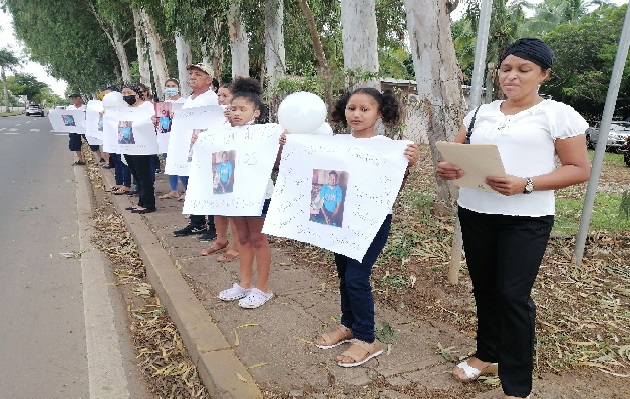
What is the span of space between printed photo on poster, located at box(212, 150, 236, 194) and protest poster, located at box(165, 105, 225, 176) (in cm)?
153

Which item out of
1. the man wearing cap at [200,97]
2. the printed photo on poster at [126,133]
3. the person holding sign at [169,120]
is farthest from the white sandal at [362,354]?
the printed photo on poster at [126,133]

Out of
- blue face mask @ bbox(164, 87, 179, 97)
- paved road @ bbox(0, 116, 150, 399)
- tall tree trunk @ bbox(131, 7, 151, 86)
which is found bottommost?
paved road @ bbox(0, 116, 150, 399)

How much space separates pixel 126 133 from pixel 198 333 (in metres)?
4.01

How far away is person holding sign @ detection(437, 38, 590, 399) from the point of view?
214 centimetres

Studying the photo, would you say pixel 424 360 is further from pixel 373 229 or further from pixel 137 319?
pixel 137 319

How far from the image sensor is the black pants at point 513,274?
89.4 inches

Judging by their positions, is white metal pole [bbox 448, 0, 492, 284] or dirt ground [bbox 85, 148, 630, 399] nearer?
dirt ground [bbox 85, 148, 630, 399]

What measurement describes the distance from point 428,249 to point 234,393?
265cm

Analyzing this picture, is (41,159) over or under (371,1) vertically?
under

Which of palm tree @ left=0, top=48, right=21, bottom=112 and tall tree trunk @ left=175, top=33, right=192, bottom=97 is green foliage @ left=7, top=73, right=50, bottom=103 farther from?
tall tree trunk @ left=175, top=33, right=192, bottom=97

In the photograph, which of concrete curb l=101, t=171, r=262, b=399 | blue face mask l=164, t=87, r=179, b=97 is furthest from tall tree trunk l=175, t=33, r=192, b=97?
concrete curb l=101, t=171, r=262, b=399

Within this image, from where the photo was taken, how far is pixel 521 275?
7.53ft

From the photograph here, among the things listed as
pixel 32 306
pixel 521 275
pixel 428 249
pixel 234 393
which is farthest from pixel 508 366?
pixel 32 306

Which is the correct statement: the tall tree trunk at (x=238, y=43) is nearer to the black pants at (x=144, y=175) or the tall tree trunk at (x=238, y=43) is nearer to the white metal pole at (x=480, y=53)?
the black pants at (x=144, y=175)
